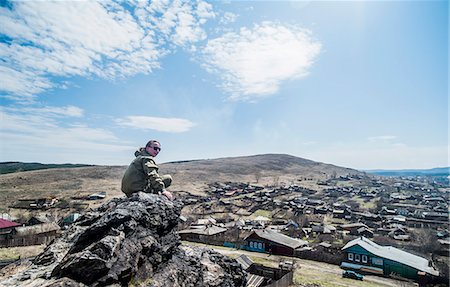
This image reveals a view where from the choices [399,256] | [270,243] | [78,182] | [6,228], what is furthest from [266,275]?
[78,182]

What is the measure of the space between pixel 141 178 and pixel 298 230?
2042 inches

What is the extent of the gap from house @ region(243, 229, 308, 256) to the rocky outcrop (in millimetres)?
35257

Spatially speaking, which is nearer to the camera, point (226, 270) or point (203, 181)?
point (226, 270)

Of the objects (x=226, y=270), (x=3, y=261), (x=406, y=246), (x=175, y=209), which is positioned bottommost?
(x=406, y=246)

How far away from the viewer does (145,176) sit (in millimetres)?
7496

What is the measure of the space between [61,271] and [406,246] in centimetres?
5602

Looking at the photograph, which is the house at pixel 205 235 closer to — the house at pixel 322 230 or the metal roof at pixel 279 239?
the metal roof at pixel 279 239

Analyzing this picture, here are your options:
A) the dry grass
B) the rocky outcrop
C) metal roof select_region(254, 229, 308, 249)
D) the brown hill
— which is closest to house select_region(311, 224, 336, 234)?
metal roof select_region(254, 229, 308, 249)

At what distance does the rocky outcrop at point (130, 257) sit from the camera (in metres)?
4.26

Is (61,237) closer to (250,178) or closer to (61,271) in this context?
(61,271)

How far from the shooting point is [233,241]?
145 feet

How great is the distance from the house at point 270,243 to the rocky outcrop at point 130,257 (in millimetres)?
35257

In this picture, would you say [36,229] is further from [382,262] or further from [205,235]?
[382,262]

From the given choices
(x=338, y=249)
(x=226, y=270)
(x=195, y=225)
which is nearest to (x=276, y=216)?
(x=195, y=225)
